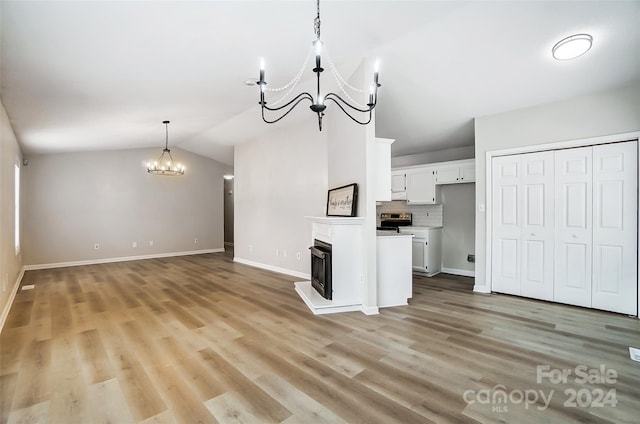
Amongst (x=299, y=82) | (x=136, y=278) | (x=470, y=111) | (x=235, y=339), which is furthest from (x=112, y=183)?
(x=470, y=111)

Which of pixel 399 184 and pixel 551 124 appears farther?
pixel 399 184

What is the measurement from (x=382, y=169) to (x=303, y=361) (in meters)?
2.54

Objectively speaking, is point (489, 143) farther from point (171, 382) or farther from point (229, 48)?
point (171, 382)

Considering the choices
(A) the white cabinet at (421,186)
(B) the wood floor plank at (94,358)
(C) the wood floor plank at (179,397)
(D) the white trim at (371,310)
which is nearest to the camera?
(C) the wood floor plank at (179,397)

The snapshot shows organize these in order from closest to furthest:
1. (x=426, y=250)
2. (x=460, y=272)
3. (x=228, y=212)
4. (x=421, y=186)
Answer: (x=426, y=250)
(x=460, y=272)
(x=421, y=186)
(x=228, y=212)

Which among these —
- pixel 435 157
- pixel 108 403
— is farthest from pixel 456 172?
pixel 108 403

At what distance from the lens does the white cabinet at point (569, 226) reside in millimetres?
3531

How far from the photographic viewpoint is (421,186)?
6.00 meters

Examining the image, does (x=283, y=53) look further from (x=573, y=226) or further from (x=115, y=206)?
(x=115, y=206)

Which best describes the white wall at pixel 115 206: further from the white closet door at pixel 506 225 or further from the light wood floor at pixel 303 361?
the white closet door at pixel 506 225

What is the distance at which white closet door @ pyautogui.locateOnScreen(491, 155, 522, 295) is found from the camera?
4.31 meters

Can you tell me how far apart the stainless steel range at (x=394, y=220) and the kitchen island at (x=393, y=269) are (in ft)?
7.63

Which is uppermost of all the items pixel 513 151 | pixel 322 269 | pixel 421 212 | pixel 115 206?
pixel 513 151

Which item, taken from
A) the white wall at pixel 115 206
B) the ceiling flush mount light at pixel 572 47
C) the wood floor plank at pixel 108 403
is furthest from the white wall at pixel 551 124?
the white wall at pixel 115 206
